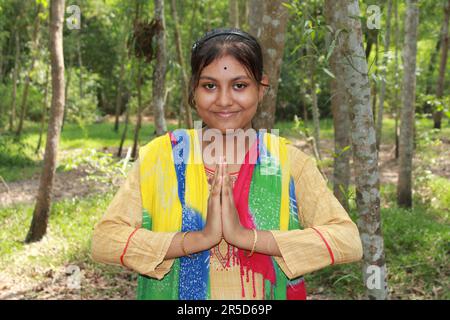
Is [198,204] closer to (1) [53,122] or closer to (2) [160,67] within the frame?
(2) [160,67]

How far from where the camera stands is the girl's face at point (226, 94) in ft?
5.65

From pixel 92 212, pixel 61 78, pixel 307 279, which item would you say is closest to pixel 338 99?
pixel 307 279

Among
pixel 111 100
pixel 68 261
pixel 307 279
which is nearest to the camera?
pixel 307 279

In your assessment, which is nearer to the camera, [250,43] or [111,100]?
[250,43]

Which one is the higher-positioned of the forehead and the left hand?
the forehead

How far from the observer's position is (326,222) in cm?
167

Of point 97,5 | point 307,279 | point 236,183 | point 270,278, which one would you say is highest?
point 97,5

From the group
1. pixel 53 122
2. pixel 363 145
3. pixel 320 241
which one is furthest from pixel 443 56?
pixel 320 241

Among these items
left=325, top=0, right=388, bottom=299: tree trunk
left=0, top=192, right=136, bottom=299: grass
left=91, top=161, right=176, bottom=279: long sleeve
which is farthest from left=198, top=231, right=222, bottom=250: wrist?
left=0, top=192, right=136, bottom=299: grass

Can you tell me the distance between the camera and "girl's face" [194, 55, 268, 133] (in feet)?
5.65

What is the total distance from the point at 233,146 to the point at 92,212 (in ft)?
24.6

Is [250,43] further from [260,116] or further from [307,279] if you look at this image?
[307,279]

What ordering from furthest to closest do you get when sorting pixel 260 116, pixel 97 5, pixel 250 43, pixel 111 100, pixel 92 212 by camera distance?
1. pixel 111 100
2. pixel 97 5
3. pixel 92 212
4. pixel 260 116
5. pixel 250 43

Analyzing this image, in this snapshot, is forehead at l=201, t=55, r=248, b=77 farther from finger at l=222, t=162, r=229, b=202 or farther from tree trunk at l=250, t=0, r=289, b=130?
tree trunk at l=250, t=0, r=289, b=130
